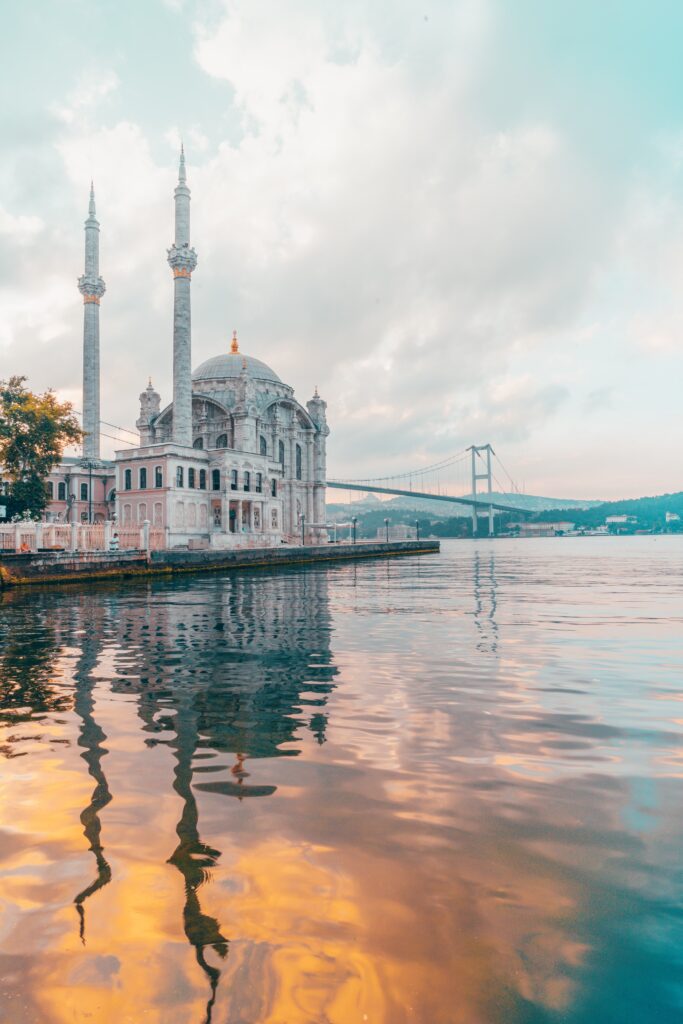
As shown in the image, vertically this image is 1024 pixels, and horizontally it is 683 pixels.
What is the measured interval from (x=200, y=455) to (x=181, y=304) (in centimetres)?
1184

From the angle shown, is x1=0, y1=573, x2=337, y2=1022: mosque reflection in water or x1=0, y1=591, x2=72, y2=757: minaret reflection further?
x1=0, y1=591, x2=72, y2=757: minaret reflection

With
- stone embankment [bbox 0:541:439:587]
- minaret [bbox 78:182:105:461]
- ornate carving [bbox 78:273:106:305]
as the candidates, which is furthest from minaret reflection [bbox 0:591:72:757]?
ornate carving [bbox 78:273:106:305]

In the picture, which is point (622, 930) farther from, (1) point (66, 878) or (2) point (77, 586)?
(2) point (77, 586)

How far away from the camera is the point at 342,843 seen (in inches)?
162

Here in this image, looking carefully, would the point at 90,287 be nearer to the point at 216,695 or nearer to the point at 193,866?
the point at 216,695

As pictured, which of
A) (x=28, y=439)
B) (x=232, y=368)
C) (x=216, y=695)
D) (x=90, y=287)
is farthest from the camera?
(x=232, y=368)

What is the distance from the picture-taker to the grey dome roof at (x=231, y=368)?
224 ft

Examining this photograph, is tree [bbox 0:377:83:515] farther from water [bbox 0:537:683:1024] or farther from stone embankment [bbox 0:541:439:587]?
water [bbox 0:537:683:1024]

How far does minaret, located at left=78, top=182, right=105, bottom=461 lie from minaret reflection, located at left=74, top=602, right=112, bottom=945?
49.1 m

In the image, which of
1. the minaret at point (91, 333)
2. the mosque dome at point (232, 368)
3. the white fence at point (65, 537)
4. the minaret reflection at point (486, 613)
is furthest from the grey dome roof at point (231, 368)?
the minaret reflection at point (486, 613)

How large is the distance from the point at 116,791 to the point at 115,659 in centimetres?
596

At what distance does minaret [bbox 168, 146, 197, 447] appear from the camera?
49906mm

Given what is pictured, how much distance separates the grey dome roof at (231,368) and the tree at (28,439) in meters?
32.1

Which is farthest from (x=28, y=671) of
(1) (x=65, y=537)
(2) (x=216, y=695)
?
(1) (x=65, y=537)
